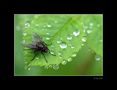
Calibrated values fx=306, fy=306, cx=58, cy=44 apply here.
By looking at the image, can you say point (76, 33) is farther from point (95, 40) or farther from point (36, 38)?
point (36, 38)

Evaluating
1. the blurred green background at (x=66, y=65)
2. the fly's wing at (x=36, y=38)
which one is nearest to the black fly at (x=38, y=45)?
the fly's wing at (x=36, y=38)

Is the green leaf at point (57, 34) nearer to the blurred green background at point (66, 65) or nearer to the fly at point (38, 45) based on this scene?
the fly at point (38, 45)

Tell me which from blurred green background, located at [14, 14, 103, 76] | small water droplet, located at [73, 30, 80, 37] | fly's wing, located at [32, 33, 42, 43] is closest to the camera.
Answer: small water droplet, located at [73, 30, 80, 37]

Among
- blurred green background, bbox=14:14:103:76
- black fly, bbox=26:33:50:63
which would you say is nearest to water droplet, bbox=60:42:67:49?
black fly, bbox=26:33:50:63

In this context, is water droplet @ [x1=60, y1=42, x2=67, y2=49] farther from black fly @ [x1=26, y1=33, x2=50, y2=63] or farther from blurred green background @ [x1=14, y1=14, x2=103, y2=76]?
blurred green background @ [x1=14, y1=14, x2=103, y2=76]

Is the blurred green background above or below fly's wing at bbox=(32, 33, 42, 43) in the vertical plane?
below
